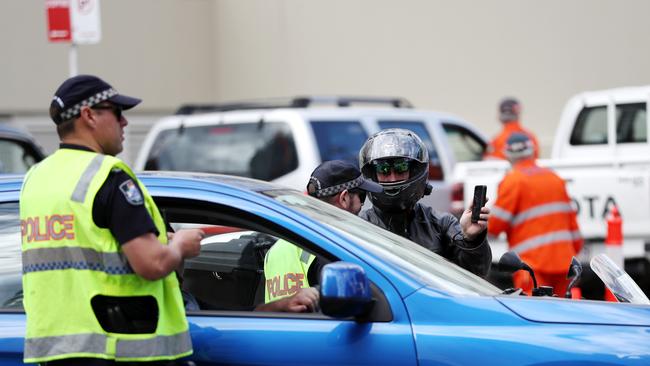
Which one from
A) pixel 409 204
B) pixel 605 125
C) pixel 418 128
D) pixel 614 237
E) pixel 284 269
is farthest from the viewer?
pixel 605 125

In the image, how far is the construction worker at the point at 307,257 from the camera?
404 cm

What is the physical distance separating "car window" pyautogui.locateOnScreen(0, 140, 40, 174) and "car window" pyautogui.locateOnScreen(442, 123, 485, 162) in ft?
14.2

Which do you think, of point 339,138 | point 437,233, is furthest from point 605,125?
point 437,233

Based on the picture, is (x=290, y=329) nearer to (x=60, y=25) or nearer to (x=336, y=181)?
(x=336, y=181)

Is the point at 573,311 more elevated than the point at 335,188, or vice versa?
the point at 335,188

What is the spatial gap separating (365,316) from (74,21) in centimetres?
610

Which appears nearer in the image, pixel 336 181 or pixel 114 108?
pixel 114 108

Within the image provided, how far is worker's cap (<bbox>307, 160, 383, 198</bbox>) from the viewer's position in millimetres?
5141

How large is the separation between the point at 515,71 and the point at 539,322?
41.0 ft

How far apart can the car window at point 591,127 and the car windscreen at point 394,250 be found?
8.11 m

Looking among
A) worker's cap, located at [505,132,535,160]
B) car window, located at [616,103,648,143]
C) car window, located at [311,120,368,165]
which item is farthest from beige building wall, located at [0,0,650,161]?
worker's cap, located at [505,132,535,160]

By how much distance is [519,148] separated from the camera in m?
8.62

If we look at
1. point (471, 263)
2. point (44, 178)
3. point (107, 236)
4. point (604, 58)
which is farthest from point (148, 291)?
point (604, 58)

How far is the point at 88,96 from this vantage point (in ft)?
12.2
